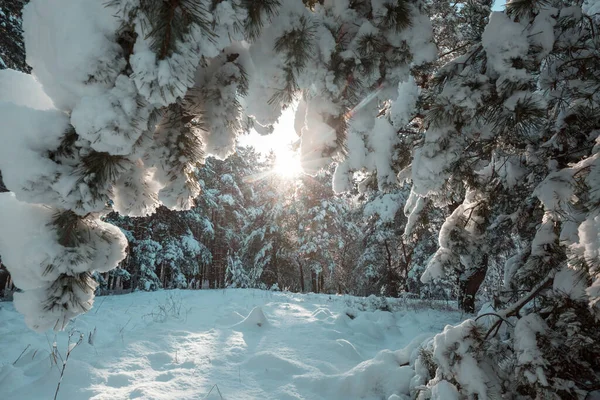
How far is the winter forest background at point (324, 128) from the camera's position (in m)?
1.19

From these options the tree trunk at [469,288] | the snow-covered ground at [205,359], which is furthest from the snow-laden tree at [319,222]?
the snow-covered ground at [205,359]

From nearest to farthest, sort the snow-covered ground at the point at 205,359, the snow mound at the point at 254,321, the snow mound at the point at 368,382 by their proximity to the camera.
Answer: the snow-covered ground at the point at 205,359, the snow mound at the point at 368,382, the snow mound at the point at 254,321

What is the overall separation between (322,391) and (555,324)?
2.40 m

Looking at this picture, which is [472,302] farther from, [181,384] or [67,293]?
[67,293]

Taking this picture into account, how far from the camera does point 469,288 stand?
919cm

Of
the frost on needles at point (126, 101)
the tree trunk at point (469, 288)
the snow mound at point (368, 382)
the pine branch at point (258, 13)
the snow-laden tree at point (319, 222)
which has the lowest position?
the snow mound at point (368, 382)

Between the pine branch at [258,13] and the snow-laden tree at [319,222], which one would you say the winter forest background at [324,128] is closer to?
the pine branch at [258,13]

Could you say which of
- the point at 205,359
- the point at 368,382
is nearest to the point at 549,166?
the point at 368,382

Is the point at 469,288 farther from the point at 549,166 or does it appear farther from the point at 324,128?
the point at 324,128

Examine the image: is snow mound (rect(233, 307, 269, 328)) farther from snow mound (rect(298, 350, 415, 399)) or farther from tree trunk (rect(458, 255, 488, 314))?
tree trunk (rect(458, 255, 488, 314))

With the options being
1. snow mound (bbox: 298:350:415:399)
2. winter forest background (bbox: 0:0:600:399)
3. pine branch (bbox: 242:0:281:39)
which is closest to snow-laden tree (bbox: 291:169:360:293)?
→ snow mound (bbox: 298:350:415:399)

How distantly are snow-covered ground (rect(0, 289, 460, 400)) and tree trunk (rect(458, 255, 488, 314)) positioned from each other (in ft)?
11.2

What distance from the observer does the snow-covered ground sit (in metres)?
3.19

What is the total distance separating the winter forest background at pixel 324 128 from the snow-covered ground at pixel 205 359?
46.7 inches
